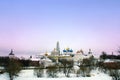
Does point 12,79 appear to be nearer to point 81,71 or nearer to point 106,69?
point 81,71

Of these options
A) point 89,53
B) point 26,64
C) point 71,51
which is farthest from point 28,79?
point 71,51

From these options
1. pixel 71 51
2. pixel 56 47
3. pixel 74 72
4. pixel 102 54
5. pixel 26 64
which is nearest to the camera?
pixel 74 72

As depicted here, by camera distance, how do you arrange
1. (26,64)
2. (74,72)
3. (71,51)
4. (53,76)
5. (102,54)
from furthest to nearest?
(71,51)
(102,54)
(26,64)
(74,72)
(53,76)

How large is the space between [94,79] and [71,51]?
64.8 meters

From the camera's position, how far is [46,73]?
173 feet

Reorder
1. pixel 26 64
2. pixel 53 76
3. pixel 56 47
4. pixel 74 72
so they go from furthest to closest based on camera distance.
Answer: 1. pixel 56 47
2. pixel 26 64
3. pixel 74 72
4. pixel 53 76

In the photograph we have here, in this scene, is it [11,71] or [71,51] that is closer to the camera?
[11,71]

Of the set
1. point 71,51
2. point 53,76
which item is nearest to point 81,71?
point 53,76

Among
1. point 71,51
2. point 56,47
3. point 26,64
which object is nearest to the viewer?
point 26,64

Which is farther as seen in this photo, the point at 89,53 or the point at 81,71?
the point at 89,53

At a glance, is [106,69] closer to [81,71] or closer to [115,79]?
[81,71]

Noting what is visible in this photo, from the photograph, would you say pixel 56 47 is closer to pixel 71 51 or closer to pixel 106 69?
pixel 71 51

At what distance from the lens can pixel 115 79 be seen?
1746 inches

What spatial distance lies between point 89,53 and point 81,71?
47985mm
